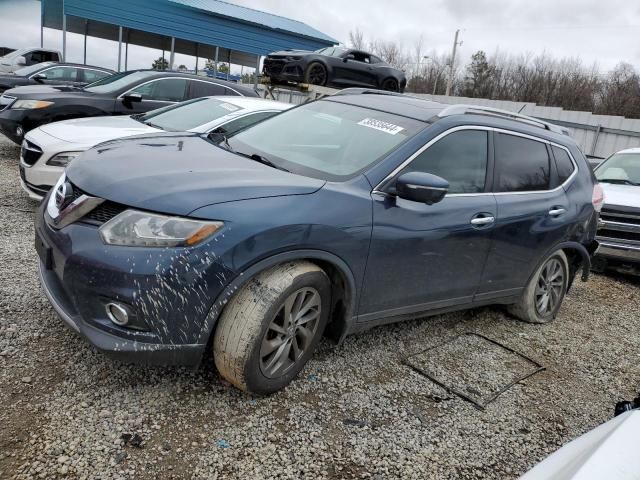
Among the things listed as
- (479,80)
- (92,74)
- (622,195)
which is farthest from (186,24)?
(479,80)

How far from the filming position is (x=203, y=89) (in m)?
8.41

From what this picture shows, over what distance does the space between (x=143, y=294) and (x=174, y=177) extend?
63 centimetres

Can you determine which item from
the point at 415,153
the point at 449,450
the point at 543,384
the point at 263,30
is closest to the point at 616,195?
the point at 543,384

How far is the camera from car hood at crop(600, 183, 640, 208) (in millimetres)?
6617

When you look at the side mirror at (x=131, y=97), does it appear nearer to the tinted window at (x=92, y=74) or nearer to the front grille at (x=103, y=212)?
the front grille at (x=103, y=212)

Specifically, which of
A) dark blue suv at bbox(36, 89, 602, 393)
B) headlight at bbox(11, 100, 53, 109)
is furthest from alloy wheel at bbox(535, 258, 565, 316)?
headlight at bbox(11, 100, 53, 109)

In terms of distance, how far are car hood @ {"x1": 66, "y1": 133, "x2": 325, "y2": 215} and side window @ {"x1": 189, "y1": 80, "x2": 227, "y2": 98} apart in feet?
17.6

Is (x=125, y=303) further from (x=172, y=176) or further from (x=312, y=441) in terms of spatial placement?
(x=312, y=441)

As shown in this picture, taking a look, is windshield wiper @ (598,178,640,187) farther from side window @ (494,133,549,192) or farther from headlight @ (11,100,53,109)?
headlight @ (11,100,53,109)

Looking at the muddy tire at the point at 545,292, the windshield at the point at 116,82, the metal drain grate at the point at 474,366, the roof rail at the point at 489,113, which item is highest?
the roof rail at the point at 489,113

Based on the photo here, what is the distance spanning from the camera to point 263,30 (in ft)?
82.3

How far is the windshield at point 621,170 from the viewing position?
7.45 m

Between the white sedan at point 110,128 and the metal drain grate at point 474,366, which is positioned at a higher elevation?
the white sedan at point 110,128

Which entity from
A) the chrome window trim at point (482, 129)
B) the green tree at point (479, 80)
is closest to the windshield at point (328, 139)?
the chrome window trim at point (482, 129)
